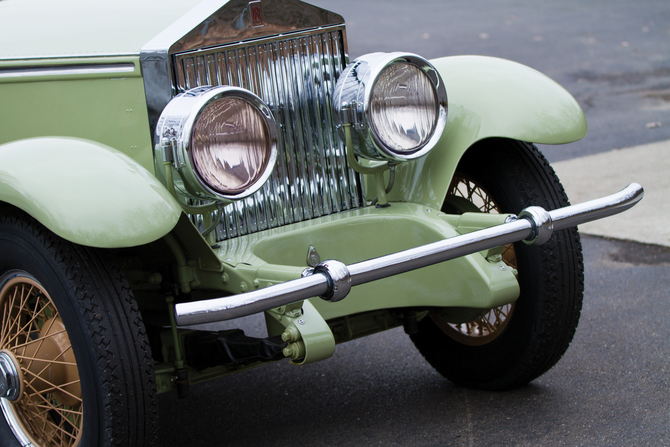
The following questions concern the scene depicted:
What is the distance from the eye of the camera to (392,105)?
243cm

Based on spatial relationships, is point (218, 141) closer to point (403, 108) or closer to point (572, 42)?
point (403, 108)

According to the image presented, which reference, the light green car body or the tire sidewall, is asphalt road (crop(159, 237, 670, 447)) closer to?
the light green car body

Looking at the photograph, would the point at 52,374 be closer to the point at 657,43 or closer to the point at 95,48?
the point at 95,48

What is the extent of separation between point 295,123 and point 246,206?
0.33 metres

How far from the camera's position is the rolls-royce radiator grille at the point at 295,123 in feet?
8.20

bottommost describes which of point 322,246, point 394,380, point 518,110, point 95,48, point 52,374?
point 394,380

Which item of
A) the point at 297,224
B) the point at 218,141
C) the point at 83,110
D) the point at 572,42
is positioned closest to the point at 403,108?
the point at 297,224

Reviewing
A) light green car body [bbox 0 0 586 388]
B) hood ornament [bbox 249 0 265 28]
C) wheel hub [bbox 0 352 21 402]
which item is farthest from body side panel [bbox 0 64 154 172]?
wheel hub [bbox 0 352 21 402]

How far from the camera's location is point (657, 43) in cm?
1010

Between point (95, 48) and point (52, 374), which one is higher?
point (95, 48)

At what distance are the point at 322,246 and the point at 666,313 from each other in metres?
1.76

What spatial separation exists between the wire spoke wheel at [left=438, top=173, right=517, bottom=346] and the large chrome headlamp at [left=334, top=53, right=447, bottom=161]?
399mm

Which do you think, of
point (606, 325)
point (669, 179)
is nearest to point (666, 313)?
point (606, 325)

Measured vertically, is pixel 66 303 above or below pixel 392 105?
below
